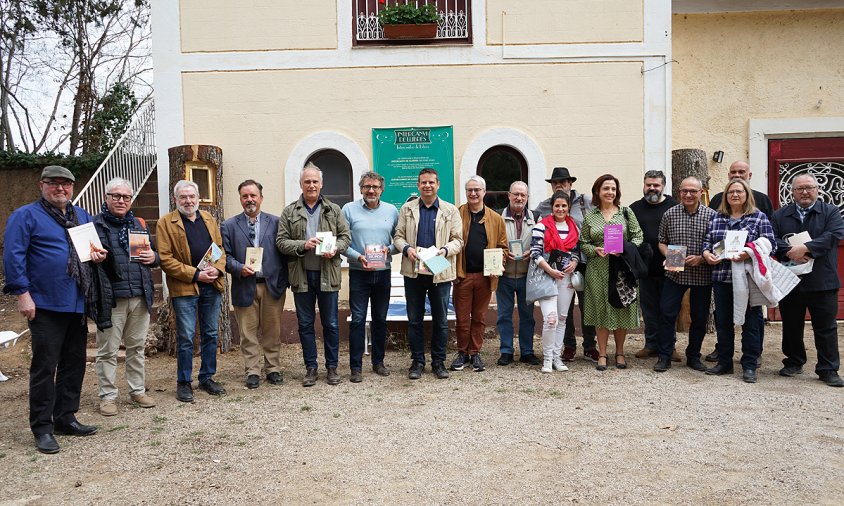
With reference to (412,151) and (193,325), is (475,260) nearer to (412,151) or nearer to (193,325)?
(412,151)

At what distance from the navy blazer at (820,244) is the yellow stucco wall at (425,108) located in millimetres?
2547

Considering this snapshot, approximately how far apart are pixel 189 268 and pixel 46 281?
1.20 meters

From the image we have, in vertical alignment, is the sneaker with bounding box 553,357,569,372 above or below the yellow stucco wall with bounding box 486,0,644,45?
below

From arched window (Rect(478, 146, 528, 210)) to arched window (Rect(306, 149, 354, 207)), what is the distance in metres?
1.72

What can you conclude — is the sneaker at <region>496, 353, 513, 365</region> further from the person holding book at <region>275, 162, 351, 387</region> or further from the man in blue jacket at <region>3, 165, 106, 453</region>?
the man in blue jacket at <region>3, 165, 106, 453</region>

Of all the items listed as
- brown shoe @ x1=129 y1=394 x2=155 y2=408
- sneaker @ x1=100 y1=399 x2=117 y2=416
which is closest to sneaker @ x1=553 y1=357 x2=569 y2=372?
brown shoe @ x1=129 y1=394 x2=155 y2=408

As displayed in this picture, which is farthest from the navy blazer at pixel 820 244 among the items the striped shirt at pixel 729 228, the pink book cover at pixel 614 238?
the pink book cover at pixel 614 238

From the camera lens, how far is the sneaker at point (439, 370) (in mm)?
6125

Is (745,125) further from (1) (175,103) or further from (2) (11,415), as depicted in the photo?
(2) (11,415)

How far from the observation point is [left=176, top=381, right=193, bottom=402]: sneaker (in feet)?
18.2

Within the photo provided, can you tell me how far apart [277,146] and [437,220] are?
3.12m

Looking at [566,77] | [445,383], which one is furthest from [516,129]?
[445,383]

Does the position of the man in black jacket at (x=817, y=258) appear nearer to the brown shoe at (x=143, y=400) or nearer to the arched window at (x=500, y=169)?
the arched window at (x=500, y=169)

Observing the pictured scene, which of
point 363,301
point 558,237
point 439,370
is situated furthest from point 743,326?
point 363,301
